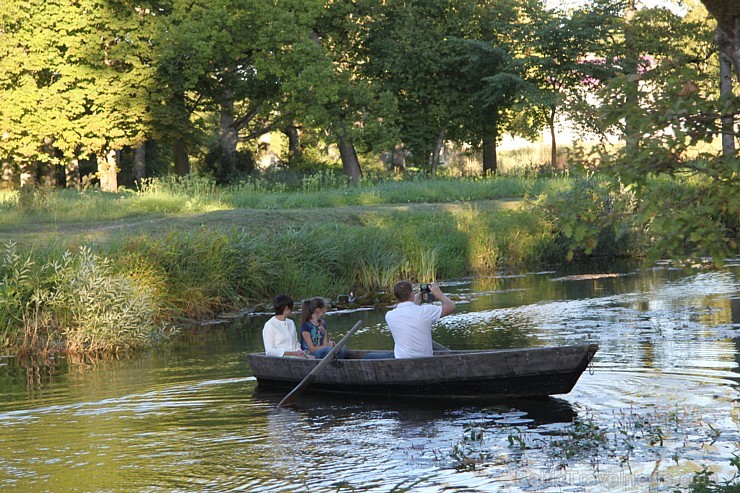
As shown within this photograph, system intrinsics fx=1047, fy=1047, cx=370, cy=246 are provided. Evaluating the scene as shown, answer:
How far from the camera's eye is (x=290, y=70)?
126ft

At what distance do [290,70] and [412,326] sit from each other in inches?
1109

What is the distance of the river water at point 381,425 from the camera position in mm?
8203

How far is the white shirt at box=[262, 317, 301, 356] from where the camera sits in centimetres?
1274

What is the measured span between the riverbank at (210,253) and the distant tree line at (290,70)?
8052mm

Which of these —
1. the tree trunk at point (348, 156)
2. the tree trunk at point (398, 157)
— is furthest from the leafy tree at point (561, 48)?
the tree trunk at point (348, 156)

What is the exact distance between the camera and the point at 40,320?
15.8 meters

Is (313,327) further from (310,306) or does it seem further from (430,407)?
(430,407)

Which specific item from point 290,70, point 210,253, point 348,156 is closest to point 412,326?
point 210,253

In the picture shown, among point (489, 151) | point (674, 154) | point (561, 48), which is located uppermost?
point (561, 48)

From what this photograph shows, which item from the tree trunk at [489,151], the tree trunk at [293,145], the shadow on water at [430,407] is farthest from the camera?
the tree trunk at [293,145]

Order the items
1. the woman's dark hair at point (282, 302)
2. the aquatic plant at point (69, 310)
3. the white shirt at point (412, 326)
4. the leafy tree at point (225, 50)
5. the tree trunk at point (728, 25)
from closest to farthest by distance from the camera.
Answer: the tree trunk at point (728, 25), the white shirt at point (412, 326), the woman's dark hair at point (282, 302), the aquatic plant at point (69, 310), the leafy tree at point (225, 50)

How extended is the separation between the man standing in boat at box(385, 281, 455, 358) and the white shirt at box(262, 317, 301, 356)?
1868mm

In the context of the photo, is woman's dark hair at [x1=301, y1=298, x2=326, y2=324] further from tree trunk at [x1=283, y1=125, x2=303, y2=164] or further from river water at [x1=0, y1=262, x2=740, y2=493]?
tree trunk at [x1=283, y1=125, x2=303, y2=164]

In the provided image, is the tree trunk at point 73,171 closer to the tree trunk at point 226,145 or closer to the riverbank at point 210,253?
the tree trunk at point 226,145
